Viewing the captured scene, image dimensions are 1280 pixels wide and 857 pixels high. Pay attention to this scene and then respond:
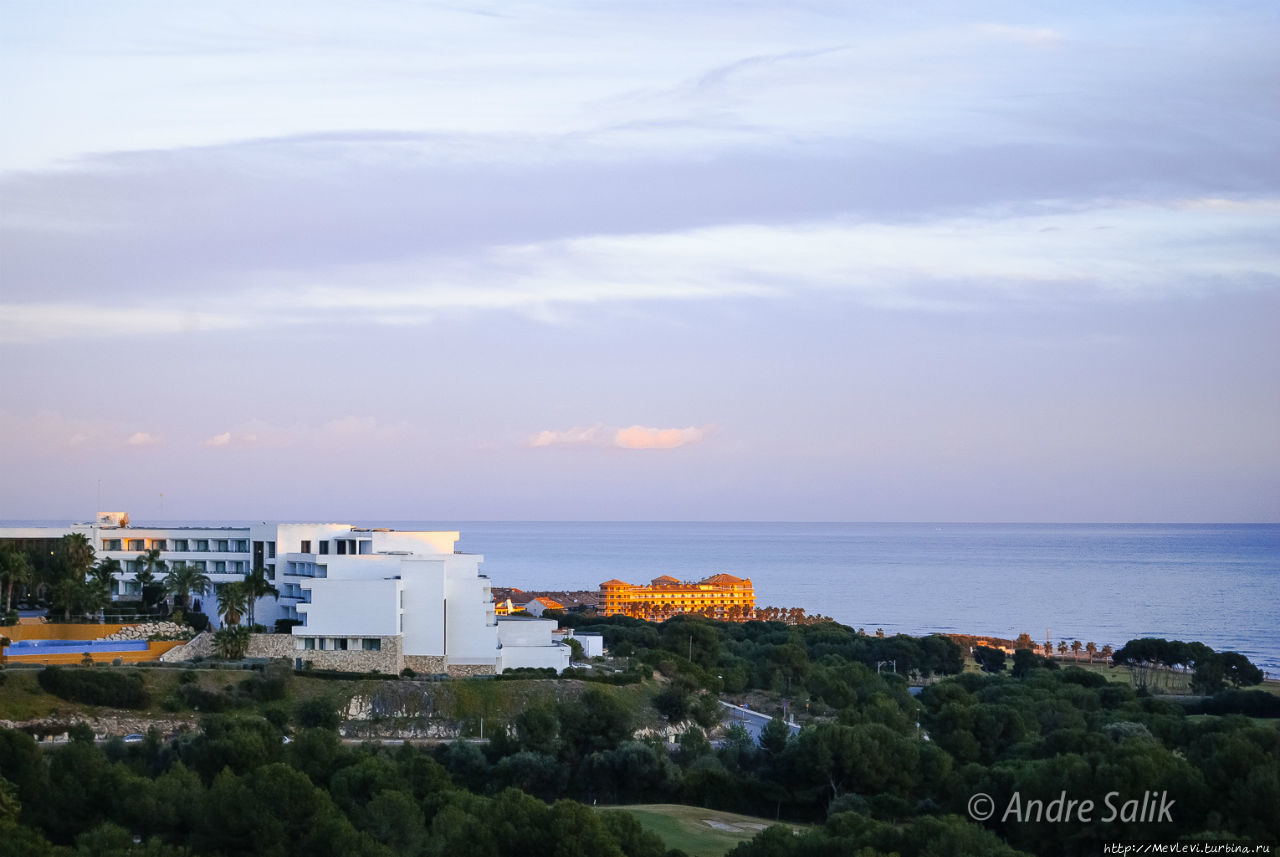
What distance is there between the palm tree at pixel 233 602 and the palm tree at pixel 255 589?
628 millimetres

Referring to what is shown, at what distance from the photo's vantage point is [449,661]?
55.3m

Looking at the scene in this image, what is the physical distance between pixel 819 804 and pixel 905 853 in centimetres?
1627

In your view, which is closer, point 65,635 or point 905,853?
point 905,853

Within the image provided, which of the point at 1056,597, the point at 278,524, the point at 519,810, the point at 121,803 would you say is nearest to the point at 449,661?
the point at 278,524

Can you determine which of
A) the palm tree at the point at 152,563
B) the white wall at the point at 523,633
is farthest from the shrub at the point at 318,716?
the palm tree at the point at 152,563

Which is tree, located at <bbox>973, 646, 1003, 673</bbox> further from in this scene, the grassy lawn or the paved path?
the grassy lawn

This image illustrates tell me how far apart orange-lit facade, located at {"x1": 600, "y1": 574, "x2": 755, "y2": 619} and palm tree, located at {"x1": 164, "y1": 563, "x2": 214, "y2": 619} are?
193ft

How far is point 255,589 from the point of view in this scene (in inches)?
2270

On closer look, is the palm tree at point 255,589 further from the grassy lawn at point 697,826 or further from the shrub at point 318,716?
the grassy lawn at point 697,826

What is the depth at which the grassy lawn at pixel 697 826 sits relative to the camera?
1319 inches

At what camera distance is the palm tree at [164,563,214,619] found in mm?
59375

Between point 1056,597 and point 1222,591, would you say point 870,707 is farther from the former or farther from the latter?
point 1222,591

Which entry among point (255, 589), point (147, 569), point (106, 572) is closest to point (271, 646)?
point (255, 589)

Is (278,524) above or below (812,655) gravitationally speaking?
above
